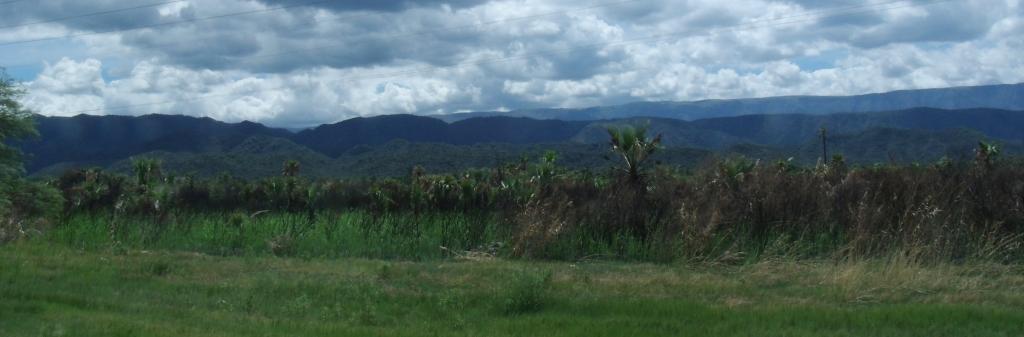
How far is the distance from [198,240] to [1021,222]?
46.9ft

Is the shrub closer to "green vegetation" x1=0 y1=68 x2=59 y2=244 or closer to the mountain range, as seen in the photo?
"green vegetation" x1=0 y1=68 x2=59 y2=244

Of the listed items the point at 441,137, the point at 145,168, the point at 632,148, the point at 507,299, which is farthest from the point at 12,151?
the point at 441,137

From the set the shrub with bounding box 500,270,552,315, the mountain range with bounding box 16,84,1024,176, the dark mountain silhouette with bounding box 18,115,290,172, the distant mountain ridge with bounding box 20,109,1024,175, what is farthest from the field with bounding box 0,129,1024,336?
the dark mountain silhouette with bounding box 18,115,290,172

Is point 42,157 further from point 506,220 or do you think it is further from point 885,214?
point 885,214

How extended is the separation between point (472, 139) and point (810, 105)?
235 feet

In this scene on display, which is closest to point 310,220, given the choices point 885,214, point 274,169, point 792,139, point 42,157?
point 885,214

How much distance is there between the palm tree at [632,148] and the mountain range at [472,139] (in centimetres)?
2113

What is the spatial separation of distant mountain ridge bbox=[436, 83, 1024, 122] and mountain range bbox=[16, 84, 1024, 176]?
420mm

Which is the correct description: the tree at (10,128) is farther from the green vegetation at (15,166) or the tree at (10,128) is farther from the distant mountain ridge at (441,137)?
the distant mountain ridge at (441,137)

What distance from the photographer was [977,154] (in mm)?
16891

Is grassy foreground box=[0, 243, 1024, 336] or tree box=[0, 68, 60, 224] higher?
tree box=[0, 68, 60, 224]

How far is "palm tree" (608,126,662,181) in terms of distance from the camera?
1834 cm

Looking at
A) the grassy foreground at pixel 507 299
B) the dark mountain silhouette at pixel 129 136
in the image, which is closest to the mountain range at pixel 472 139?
the dark mountain silhouette at pixel 129 136

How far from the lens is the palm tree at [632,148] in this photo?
18344mm
